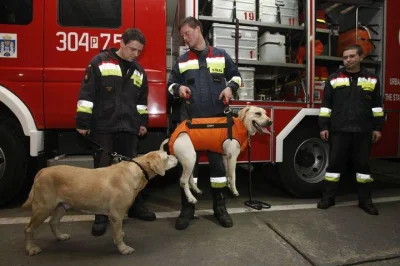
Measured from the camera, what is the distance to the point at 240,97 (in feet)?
11.2

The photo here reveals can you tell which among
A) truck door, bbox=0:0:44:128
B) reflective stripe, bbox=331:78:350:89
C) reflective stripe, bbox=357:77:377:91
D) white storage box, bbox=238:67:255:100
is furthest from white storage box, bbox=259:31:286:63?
truck door, bbox=0:0:44:128

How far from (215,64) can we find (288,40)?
1614 mm

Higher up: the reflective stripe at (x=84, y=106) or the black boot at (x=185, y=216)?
the reflective stripe at (x=84, y=106)

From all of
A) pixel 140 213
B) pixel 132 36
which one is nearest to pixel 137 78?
pixel 132 36

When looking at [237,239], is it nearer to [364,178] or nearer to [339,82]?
[364,178]

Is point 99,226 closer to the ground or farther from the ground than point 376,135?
closer to the ground

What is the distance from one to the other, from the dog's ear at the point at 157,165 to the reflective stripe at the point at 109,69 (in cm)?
94

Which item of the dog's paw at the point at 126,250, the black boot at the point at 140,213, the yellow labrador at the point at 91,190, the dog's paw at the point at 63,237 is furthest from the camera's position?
the black boot at the point at 140,213

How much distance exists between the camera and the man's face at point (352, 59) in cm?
319

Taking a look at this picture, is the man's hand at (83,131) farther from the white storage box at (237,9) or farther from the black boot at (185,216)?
the white storage box at (237,9)

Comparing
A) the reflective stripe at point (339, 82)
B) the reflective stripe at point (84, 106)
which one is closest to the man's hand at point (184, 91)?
the reflective stripe at point (84, 106)

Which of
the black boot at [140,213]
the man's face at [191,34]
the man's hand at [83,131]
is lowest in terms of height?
the black boot at [140,213]

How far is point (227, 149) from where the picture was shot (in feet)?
8.54

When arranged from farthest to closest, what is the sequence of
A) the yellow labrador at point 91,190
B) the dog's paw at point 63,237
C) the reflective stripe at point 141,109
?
the reflective stripe at point 141,109 → the dog's paw at point 63,237 → the yellow labrador at point 91,190
